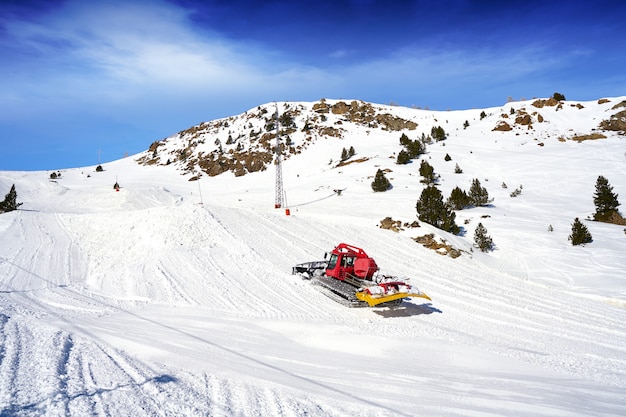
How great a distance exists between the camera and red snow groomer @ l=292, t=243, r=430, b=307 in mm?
10891

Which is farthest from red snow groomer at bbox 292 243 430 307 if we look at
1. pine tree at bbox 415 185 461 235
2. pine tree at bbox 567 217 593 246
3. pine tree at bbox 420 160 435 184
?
pine tree at bbox 420 160 435 184

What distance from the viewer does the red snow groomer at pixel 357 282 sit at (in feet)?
35.7

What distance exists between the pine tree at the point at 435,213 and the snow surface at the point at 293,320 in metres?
1.44

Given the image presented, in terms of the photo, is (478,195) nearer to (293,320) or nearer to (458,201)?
(458,201)

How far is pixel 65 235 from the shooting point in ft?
64.2

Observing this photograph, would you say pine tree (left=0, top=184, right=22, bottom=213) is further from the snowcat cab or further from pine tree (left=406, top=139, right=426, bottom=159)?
pine tree (left=406, top=139, right=426, bottom=159)

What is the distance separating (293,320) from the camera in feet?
32.5

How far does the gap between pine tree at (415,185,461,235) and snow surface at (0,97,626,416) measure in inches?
56.8

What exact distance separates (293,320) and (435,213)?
16211mm

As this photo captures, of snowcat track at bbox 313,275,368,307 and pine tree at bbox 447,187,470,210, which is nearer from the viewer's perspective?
snowcat track at bbox 313,275,368,307

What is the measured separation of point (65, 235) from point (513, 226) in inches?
1091

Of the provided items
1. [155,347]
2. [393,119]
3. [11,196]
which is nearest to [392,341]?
[155,347]

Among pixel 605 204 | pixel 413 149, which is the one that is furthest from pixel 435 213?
pixel 413 149

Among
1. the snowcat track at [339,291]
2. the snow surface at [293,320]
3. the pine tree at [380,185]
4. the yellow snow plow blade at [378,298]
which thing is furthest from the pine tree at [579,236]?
the pine tree at [380,185]
